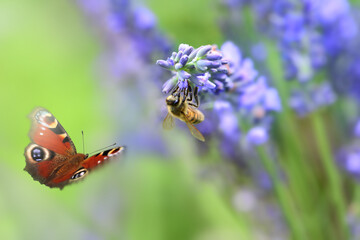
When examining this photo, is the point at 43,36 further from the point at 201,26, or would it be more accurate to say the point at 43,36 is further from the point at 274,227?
the point at 274,227

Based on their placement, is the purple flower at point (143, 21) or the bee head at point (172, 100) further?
the purple flower at point (143, 21)

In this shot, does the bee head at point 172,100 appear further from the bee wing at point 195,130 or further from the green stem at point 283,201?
the green stem at point 283,201

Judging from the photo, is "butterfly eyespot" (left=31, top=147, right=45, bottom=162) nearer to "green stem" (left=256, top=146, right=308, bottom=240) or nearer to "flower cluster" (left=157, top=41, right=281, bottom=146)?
"flower cluster" (left=157, top=41, right=281, bottom=146)

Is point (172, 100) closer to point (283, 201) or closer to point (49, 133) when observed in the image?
point (49, 133)

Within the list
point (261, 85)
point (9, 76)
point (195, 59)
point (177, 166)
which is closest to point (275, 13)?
point (261, 85)

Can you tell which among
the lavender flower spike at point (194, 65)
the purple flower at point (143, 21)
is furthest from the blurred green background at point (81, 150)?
the lavender flower spike at point (194, 65)

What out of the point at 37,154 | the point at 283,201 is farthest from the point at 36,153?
the point at 283,201
